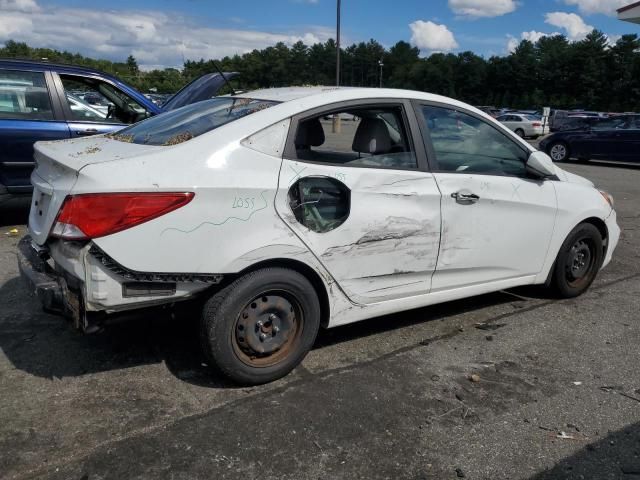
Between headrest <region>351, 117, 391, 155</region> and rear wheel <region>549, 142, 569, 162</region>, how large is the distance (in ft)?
50.9

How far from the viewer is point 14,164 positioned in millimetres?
6125

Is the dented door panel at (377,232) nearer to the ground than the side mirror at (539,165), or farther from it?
nearer to the ground

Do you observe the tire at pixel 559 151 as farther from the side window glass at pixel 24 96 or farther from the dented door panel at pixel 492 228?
the side window glass at pixel 24 96

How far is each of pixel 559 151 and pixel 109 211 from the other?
57.0 ft

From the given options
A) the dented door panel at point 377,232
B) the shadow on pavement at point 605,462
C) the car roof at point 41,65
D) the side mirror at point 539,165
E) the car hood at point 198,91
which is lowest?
the shadow on pavement at point 605,462

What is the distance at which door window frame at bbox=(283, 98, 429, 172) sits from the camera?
3229mm

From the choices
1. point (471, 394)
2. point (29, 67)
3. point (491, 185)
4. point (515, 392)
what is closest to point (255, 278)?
point (471, 394)

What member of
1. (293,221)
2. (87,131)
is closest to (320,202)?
(293,221)

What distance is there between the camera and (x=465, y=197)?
3832 millimetres

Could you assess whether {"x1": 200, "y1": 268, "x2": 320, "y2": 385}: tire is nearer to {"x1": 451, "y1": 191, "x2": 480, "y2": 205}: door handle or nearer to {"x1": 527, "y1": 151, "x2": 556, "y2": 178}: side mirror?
{"x1": 451, "y1": 191, "x2": 480, "y2": 205}: door handle

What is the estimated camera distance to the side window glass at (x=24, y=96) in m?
6.15

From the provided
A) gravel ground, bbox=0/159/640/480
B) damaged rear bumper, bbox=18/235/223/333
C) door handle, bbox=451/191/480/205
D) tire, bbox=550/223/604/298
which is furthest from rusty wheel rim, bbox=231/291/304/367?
tire, bbox=550/223/604/298

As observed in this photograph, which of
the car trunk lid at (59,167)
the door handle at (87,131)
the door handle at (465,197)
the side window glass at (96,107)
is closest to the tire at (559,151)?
the side window glass at (96,107)

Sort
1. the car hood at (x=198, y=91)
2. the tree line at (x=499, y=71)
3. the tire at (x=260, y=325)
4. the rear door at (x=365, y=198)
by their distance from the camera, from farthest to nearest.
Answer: the tree line at (x=499, y=71), the car hood at (x=198, y=91), the rear door at (x=365, y=198), the tire at (x=260, y=325)
